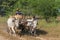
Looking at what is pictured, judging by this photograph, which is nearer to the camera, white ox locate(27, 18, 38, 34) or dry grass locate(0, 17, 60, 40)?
dry grass locate(0, 17, 60, 40)

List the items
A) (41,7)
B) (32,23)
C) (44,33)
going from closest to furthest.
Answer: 1. (32,23)
2. (44,33)
3. (41,7)

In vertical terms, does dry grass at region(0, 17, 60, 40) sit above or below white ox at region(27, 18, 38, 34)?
below

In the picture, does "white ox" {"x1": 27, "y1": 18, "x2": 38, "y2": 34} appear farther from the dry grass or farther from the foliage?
the foliage

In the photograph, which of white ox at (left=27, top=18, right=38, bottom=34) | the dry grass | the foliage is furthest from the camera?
the foliage

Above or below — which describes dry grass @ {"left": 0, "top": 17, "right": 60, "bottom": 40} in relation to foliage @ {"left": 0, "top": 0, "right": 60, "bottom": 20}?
below

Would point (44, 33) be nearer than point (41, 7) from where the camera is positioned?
Yes

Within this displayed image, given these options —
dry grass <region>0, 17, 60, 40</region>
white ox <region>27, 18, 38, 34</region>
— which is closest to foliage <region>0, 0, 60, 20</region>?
dry grass <region>0, 17, 60, 40</region>

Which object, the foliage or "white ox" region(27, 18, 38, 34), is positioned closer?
"white ox" region(27, 18, 38, 34)

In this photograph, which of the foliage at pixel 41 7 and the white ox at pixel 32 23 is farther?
the foliage at pixel 41 7

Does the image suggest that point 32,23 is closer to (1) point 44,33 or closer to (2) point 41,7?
(1) point 44,33

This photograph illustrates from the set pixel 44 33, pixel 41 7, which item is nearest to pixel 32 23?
pixel 44 33

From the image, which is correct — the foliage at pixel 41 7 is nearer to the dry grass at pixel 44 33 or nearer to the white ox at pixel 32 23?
the dry grass at pixel 44 33

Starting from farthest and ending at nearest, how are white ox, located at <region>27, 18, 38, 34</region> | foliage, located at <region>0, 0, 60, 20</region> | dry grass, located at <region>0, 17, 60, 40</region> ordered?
foliage, located at <region>0, 0, 60, 20</region>
white ox, located at <region>27, 18, 38, 34</region>
dry grass, located at <region>0, 17, 60, 40</region>

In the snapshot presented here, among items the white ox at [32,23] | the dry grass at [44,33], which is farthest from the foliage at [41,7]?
the white ox at [32,23]
